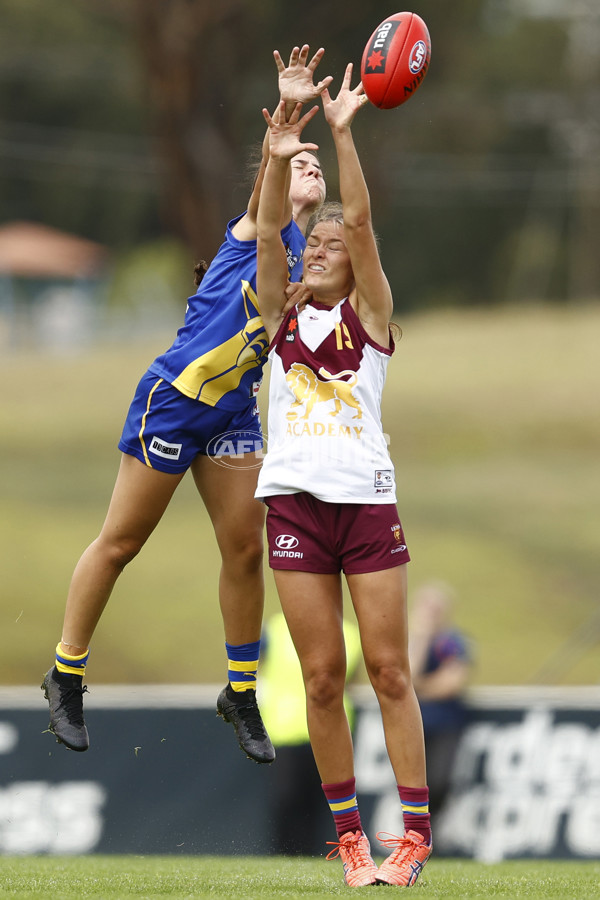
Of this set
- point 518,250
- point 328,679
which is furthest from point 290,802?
point 518,250

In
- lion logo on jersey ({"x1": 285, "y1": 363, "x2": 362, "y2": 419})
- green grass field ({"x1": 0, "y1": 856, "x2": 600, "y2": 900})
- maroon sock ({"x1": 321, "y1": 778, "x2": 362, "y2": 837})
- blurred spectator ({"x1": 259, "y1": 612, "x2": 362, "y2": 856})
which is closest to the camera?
green grass field ({"x1": 0, "y1": 856, "x2": 600, "y2": 900})

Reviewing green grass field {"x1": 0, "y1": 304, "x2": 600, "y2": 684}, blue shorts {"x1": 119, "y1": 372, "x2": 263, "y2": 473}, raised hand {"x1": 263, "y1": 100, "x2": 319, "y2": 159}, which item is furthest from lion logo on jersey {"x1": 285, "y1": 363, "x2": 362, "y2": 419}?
green grass field {"x1": 0, "y1": 304, "x2": 600, "y2": 684}

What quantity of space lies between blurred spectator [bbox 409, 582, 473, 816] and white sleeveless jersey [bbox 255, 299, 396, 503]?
361cm

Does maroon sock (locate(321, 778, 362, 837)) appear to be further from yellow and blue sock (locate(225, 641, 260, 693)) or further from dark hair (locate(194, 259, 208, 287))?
dark hair (locate(194, 259, 208, 287))

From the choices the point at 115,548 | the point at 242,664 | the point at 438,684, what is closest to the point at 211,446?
the point at 115,548

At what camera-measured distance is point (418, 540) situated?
16312 millimetres

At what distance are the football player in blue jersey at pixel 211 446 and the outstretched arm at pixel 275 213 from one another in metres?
0.16

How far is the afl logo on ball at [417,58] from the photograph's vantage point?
15.8 ft

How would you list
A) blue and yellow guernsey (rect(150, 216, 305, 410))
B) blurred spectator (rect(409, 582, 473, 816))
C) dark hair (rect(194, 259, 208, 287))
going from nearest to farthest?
blue and yellow guernsey (rect(150, 216, 305, 410))
dark hair (rect(194, 259, 208, 287))
blurred spectator (rect(409, 582, 473, 816))

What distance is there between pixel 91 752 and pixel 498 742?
7.90 ft

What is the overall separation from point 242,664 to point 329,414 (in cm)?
126

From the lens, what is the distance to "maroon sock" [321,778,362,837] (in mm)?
4840

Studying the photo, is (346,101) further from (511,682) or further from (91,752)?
(511,682)

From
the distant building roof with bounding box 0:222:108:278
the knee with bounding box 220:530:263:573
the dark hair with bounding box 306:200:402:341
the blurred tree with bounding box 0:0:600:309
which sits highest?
the blurred tree with bounding box 0:0:600:309
